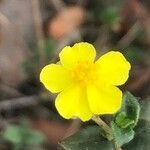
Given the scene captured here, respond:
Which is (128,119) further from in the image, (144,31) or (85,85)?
(144,31)

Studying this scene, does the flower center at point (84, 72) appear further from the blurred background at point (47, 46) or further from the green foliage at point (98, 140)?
the blurred background at point (47, 46)

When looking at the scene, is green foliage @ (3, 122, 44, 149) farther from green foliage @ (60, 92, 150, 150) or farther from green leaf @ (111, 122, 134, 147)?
green leaf @ (111, 122, 134, 147)

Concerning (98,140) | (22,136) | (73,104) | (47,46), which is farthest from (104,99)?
(47,46)

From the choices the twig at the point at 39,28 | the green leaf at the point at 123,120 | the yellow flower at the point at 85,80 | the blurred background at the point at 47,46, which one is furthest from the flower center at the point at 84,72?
the twig at the point at 39,28

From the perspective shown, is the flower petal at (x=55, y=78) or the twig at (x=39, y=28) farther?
the twig at (x=39, y=28)

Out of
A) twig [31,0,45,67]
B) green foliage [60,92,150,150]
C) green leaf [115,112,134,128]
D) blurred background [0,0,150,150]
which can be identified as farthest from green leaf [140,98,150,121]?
twig [31,0,45,67]

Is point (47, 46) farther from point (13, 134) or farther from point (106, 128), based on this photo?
point (106, 128)
